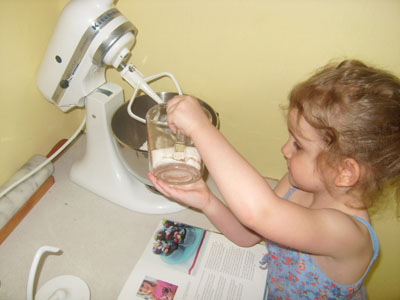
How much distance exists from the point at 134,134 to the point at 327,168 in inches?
18.4

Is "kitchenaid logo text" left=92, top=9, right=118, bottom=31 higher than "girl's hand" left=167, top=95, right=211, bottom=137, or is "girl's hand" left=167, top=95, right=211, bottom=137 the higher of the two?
"kitchenaid logo text" left=92, top=9, right=118, bottom=31

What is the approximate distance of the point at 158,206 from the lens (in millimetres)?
709

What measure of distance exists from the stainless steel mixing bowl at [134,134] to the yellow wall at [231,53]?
78 mm

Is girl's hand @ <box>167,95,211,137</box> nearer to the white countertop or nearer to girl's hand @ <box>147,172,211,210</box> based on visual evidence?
girl's hand @ <box>147,172,211,210</box>

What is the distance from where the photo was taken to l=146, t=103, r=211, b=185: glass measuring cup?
490mm

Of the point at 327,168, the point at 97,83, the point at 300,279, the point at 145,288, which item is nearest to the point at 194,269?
the point at 145,288

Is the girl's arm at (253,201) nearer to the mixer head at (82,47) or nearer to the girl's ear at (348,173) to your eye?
the girl's ear at (348,173)

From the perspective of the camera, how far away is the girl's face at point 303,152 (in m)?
0.45

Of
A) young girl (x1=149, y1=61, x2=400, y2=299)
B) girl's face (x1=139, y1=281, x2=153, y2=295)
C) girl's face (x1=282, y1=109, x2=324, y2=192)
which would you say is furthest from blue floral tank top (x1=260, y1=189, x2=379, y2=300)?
girl's face (x1=139, y1=281, x2=153, y2=295)

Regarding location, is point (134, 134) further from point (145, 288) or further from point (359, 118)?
point (359, 118)

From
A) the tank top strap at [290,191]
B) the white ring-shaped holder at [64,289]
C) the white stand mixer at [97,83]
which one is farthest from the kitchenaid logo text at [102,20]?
the tank top strap at [290,191]

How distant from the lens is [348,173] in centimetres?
46

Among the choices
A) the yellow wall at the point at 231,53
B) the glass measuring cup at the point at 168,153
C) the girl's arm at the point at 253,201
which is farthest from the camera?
the yellow wall at the point at 231,53

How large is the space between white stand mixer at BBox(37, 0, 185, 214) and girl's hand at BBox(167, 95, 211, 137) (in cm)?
18
